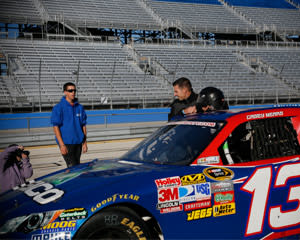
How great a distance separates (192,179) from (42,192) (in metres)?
1.20

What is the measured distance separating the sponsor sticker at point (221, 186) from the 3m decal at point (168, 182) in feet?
1.03

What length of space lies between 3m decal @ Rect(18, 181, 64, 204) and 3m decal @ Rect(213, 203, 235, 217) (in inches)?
48.5

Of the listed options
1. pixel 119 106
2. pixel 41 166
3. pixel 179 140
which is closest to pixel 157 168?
pixel 179 140

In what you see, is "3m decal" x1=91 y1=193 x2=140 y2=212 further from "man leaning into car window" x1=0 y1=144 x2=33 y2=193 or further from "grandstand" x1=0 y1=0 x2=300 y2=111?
"grandstand" x1=0 y1=0 x2=300 y2=111

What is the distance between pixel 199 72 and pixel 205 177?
25049 mm

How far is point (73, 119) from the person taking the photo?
542 centimetres

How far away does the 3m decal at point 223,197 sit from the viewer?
2.99 m

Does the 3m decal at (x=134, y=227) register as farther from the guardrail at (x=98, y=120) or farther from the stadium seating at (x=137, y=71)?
the stadium seating at (x=137, y=71)

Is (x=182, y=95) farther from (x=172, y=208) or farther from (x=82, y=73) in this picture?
(x=82, y=73)

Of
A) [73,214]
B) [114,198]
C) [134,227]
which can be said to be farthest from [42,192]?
[134,227]

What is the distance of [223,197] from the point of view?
3.02 m

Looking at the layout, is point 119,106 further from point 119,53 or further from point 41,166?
point 41,166

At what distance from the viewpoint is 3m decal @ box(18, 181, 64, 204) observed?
2709 mm

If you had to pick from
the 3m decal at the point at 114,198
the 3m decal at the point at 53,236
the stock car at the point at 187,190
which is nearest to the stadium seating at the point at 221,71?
the stock car at the point at 187,190
